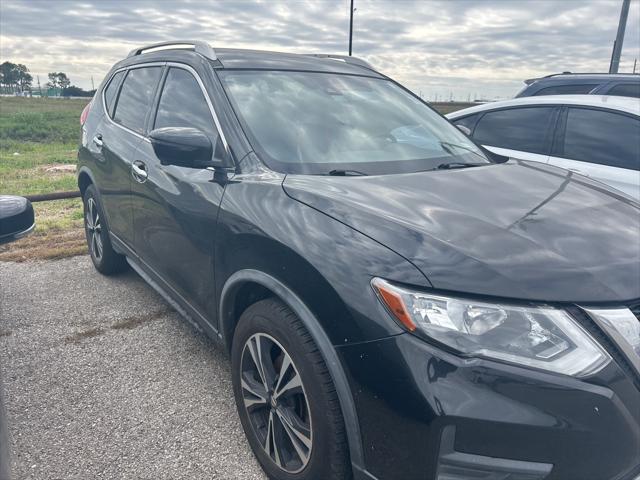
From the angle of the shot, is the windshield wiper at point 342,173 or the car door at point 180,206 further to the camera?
the car door at point 180,206

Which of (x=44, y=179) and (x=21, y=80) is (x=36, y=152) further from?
(x=21, y=80)

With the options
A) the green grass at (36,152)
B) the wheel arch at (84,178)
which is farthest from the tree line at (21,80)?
the wheel arch at (84,178)

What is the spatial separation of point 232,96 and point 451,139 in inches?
50.9

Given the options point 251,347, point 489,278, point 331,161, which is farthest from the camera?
point 331,161

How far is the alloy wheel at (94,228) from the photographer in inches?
175

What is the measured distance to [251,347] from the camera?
225 cm

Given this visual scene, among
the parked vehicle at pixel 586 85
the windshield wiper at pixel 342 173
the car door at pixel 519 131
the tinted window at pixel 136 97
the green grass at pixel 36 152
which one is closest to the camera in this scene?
the windshield wiper at pixel 342 173

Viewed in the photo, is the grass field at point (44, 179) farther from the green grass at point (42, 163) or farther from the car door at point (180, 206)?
the car door at point (180, 206)

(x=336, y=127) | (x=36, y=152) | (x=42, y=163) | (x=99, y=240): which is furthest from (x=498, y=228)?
(x=36, y=152)

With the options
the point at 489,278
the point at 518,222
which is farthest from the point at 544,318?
the point at 518,222

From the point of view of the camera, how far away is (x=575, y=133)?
4699 mm

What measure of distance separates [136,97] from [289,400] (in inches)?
103

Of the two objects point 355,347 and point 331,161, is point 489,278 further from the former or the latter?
point 331,161

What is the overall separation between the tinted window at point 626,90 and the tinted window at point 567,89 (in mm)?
206
